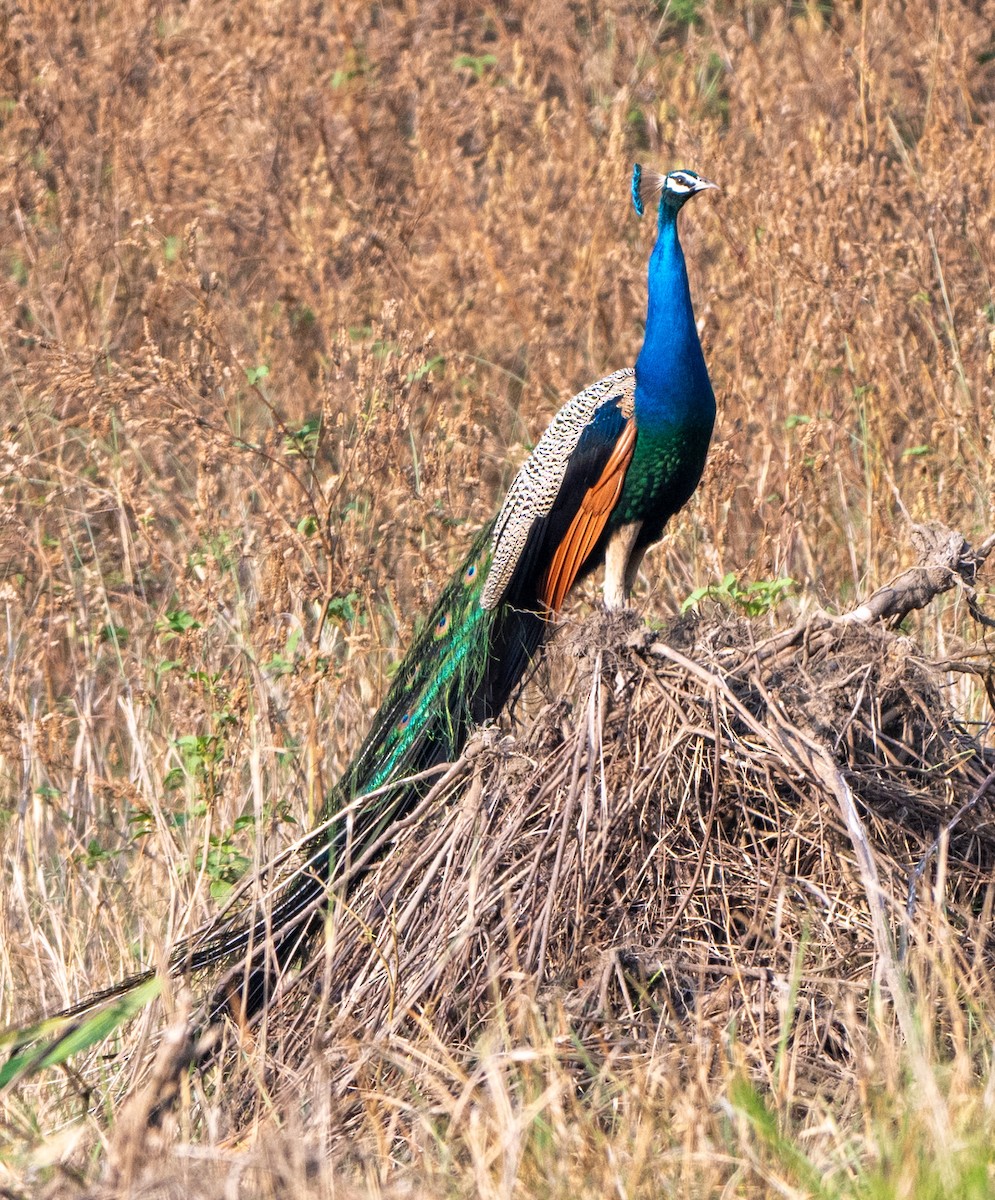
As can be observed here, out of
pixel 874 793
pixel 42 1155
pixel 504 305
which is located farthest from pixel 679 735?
pixel 504 305

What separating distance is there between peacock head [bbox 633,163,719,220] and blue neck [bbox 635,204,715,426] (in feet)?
0.38

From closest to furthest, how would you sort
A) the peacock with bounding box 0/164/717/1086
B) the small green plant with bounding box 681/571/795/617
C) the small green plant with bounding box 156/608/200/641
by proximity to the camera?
the small green plant with bounding box 681/571/795/617 < the peacock with bounding box 0/164/717/1086 < the small green plant with bounding box 156/608/200/641

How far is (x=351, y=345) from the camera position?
190 inches

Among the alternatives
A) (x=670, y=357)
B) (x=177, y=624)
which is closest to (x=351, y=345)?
(x=177, y=624)

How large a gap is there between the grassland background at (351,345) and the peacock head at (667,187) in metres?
0.70

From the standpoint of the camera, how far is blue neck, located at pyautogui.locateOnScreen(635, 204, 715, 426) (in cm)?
395

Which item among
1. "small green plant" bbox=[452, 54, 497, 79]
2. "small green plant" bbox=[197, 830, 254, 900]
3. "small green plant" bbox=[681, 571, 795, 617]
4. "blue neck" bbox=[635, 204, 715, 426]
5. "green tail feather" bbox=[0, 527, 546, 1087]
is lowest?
"small green plant" bbox=[197, 830, 254, 900]

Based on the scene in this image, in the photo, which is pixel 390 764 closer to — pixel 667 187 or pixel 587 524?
pixel 587 524

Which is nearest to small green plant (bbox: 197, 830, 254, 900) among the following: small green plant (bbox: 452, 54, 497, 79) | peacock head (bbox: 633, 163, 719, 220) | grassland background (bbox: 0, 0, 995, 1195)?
grassland background (bbox: 0, 0, 995, 1195)

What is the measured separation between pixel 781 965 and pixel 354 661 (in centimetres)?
202

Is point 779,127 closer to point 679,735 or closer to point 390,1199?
point 679,735

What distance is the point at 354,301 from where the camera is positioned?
6.05m

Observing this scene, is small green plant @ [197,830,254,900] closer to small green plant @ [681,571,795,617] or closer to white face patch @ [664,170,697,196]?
small green plant @ [681,571,795,617]

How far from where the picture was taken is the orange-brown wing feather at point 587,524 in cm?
399
